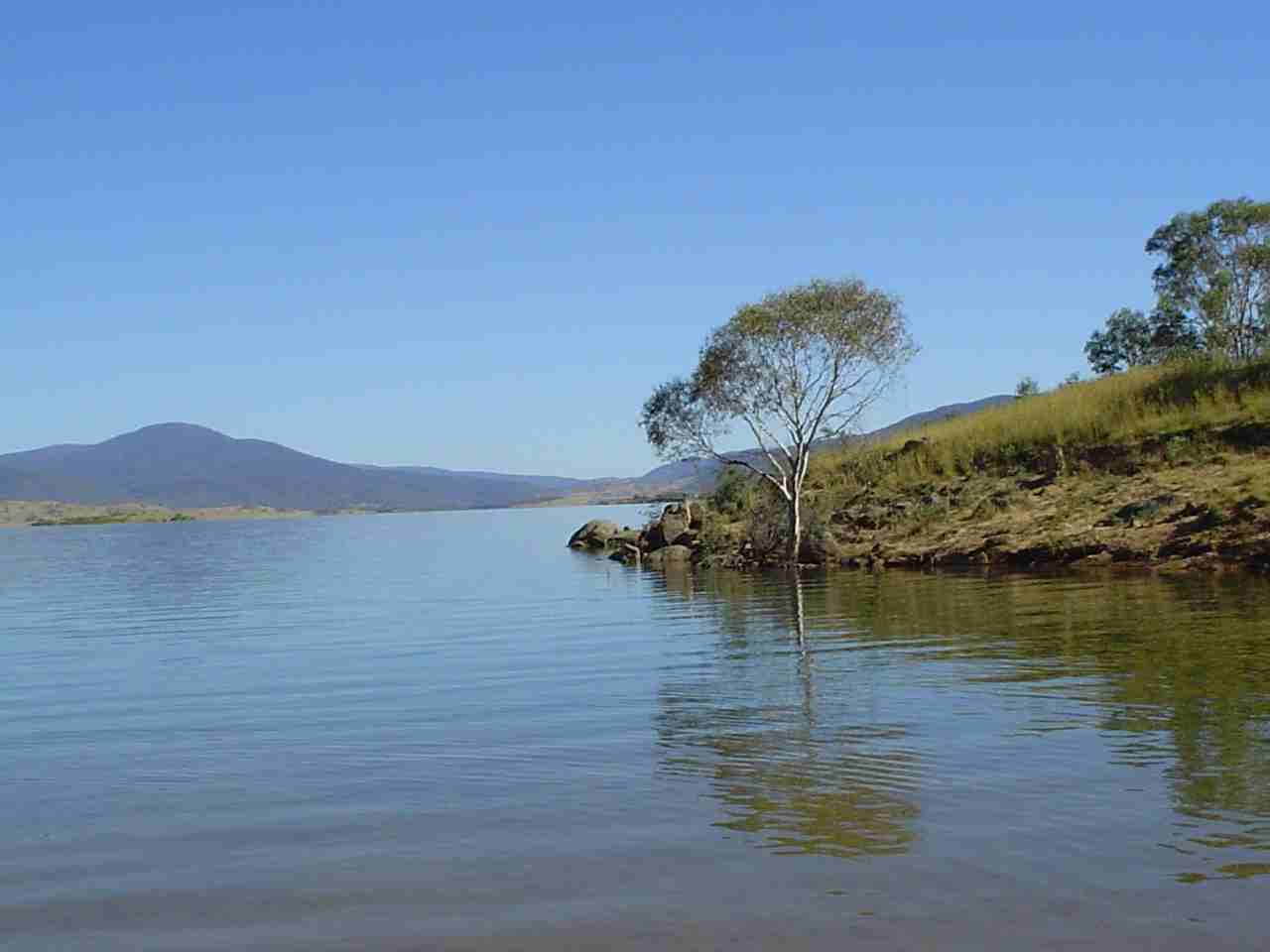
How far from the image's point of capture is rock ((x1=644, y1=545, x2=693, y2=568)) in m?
54.0

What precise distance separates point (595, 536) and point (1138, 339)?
112ft

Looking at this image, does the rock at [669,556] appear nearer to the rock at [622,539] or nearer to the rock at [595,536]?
the rock at [622,539]

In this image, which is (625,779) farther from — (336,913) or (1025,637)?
(1025,637)

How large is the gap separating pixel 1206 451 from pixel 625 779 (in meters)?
34.2

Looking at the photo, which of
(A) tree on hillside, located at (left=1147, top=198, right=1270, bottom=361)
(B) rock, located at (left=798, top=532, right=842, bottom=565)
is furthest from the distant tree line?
(B) rock, located at (left=798, top=532, right=842, bottom=565)

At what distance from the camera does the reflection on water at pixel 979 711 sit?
9256mm

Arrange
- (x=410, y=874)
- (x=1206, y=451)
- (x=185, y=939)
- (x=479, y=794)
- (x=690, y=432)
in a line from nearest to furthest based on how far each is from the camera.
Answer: (x=185, y=939), (x=410, y=874), (x=479, y=794), (x=1206, y=451), (x=690, y=432)

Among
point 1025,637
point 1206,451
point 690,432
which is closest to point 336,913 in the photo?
point 1025,637

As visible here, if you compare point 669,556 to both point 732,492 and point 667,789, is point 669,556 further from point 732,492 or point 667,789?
point 667,789

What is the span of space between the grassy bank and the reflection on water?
798 centimetres

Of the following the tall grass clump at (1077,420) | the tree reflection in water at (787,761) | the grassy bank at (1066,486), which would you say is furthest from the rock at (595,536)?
the tree reflection in water at (787,761)

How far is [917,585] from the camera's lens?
1300 inches

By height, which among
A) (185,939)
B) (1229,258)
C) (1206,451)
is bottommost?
(185,939)

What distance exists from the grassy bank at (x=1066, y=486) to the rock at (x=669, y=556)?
101cm
